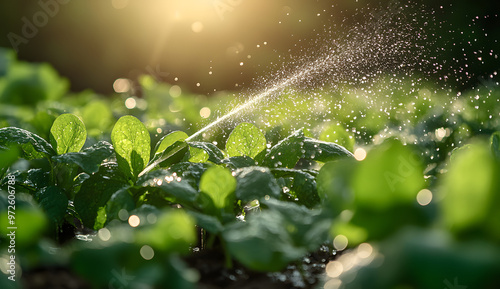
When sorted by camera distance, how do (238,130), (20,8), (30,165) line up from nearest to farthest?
(238,130) < (30,165) < (20,8)

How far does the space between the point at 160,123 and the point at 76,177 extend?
35.0 inches

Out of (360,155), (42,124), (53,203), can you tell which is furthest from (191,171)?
(42,124)

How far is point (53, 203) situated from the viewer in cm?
108

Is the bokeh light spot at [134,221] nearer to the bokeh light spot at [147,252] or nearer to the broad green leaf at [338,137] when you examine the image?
the bokeh light spot at [147,252]

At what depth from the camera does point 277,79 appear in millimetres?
1947

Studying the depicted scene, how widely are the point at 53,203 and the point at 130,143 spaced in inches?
8.5

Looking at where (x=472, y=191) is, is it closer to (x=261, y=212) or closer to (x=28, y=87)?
(x=261, y=212)

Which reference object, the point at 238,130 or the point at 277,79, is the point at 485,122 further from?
the point at 238,130

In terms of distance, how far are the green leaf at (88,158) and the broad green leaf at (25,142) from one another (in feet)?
0.34

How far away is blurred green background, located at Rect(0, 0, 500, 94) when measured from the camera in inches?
252

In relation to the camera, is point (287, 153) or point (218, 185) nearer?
point (218, 185)

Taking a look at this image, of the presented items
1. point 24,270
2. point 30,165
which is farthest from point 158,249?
point 30,165

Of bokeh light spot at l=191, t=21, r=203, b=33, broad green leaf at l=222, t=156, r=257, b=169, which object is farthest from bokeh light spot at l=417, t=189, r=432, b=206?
bokeh light spot at l=191, t=21, r=203, b=33

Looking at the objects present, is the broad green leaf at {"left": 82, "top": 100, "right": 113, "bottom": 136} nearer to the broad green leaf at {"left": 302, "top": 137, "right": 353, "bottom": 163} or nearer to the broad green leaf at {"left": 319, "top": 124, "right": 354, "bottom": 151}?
the broad green leaf at {"left": 319, "top": 124, "right": 354, "bottom": 151}
